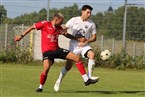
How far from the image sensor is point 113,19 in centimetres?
3012

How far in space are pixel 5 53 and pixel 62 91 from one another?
1404cm

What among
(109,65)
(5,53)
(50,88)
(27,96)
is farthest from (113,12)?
(27,96)

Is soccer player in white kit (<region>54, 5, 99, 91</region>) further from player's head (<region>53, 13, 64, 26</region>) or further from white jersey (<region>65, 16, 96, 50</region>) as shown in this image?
player's head (<region>53, 13, 64, 26</region>)

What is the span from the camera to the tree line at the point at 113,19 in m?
29.0

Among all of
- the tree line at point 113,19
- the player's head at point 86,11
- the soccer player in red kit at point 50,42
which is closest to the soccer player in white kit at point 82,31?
the player's head at point 86,11

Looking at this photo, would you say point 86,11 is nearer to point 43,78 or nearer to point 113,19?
point 43,78

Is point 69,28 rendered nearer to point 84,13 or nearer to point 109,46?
point 84,13

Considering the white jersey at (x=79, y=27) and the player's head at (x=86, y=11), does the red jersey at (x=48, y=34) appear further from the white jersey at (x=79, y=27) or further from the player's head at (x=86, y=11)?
the player's head at (x=86, y=11)

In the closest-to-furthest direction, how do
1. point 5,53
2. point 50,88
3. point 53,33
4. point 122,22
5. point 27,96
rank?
point 27,96, point 53,33, point 50,88, point 5,53, point 122,22

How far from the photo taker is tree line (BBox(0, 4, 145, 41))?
2898cm

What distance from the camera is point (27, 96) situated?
388 inches

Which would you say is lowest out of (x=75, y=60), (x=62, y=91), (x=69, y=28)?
(x=62, y=91)

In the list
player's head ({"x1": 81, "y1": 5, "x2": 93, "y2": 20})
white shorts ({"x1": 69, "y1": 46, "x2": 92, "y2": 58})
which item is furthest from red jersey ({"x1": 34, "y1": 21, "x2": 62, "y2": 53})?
player's head ({"x1": 81, "y1": 5, "x2": 93, "y2": 20})

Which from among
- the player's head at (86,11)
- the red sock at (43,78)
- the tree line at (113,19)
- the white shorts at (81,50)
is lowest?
the red sock at (43,78)
